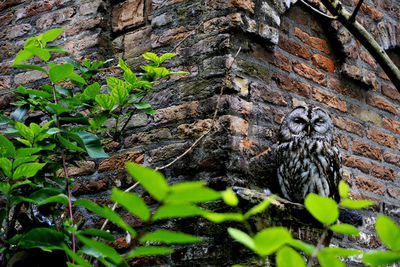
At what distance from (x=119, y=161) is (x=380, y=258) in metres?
2.36

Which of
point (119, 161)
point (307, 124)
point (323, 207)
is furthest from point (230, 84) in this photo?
point (323, 207)

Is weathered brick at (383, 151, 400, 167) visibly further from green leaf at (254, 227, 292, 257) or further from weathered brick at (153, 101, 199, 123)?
green leaf at (254, 227, 292, 257)

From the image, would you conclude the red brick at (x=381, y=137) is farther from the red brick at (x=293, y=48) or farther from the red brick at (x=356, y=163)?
the red brick at (x=293, y=48)

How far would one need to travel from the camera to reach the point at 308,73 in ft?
9.73

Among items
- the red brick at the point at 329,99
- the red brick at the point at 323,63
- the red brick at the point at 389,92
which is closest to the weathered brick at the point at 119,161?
the red brick at the point at 329,99

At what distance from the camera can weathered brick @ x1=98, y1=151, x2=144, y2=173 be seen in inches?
105

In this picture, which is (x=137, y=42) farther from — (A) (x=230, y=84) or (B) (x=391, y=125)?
(B) (x=391, y=125)

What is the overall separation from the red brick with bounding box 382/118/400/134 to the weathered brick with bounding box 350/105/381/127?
2.5 inches

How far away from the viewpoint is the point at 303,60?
2.96 metres

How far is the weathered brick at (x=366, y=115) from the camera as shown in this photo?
322 cm

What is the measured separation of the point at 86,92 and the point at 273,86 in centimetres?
124

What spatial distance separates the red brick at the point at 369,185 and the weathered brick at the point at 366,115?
0.40m

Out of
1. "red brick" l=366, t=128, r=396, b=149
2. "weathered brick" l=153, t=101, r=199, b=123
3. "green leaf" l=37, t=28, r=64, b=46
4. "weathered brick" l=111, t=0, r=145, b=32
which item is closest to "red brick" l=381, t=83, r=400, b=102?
"red brick" l=366, t=128, r=396, b=149

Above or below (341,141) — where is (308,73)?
above
